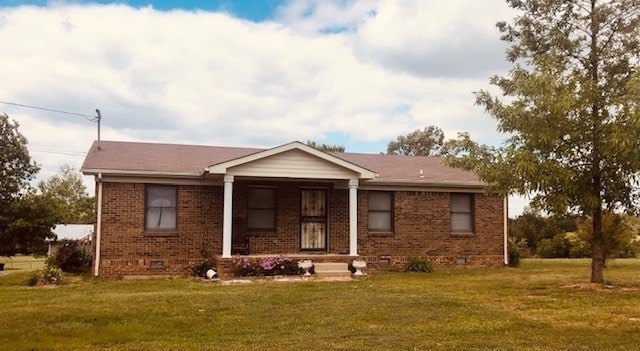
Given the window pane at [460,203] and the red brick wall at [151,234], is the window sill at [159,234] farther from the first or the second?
the window pane at [460,203]

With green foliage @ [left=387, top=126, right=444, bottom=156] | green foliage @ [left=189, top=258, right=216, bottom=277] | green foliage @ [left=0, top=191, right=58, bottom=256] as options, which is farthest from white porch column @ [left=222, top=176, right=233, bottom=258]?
green foliage @ [left=387, top=126, right=444, bottom=156]

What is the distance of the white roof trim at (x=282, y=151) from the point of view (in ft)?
53.7

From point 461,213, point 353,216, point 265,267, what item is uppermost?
point 461,213

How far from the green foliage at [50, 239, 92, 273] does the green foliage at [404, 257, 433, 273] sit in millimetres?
9949

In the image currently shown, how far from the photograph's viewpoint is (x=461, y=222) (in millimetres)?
19984

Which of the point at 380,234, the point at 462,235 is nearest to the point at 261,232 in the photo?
the point at 380,234

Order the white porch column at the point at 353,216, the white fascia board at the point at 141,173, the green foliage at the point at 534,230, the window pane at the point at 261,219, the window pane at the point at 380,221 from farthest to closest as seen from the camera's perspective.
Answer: the green foliage at the point at 534,230
the window pane at the point at 380,221
the window pane at the point at 261,219
the white porch column at the point at 353,216
the white fascia board at the point at 141,173

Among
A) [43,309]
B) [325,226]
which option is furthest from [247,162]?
[43,309]

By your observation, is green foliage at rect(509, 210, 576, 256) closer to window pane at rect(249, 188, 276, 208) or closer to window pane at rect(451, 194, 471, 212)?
window pane at rect(451, 194, 471, 212)

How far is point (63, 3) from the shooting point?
45.4ft

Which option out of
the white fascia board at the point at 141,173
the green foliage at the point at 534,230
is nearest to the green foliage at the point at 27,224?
the white fascia board at the point at 141,173

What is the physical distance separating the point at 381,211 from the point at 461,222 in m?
2.79

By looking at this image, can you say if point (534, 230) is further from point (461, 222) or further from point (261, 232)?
point (261, 232)

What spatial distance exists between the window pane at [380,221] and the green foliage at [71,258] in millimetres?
8989
